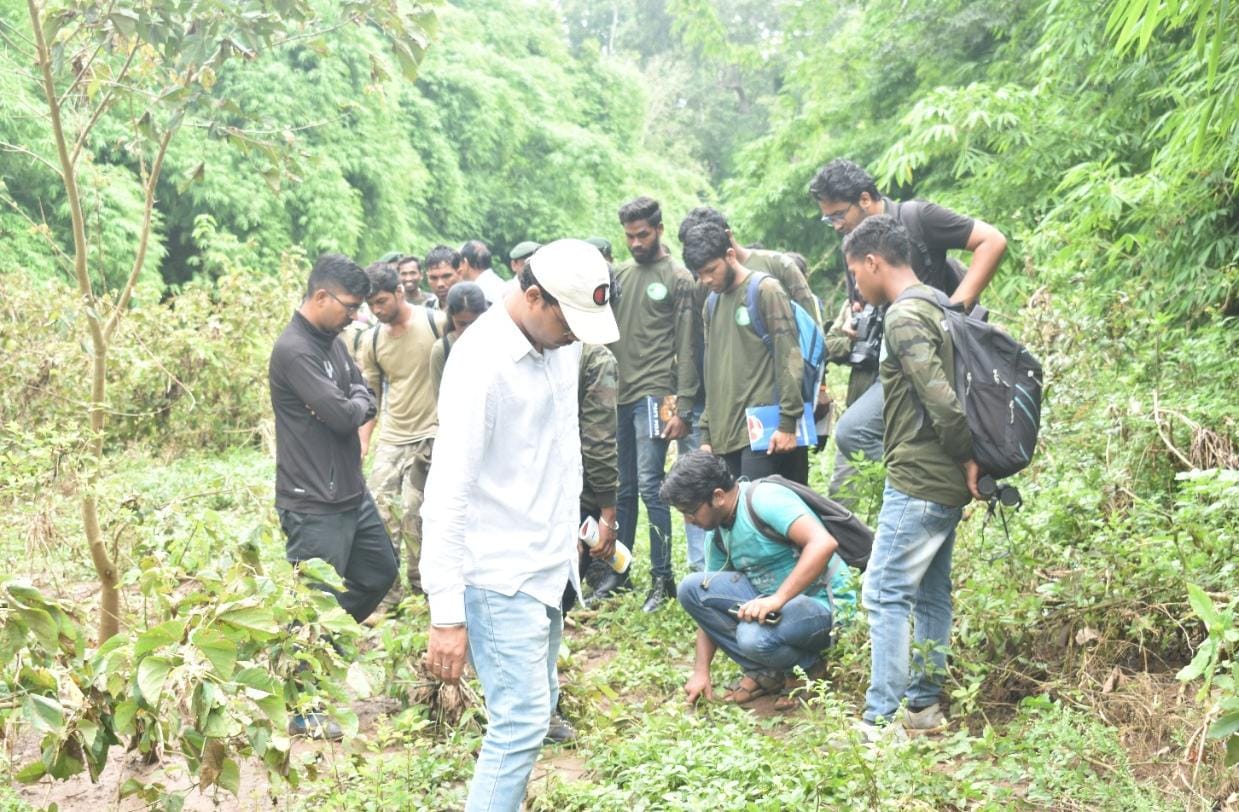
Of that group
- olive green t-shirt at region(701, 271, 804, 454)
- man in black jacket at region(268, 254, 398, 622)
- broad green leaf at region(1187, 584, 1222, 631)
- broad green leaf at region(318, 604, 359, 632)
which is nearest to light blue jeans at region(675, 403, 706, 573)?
olive green t-shirt at region(701, 271, 804, 454)

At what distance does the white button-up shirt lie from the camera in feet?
11.6

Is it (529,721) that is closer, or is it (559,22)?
(529,721)

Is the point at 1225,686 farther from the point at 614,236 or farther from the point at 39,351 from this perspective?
the point at 614,236

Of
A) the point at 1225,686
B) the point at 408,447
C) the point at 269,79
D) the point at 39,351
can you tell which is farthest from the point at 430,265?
the point at 269,79

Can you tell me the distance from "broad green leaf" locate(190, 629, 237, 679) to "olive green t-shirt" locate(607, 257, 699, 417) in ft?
12.4

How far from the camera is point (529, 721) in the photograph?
3605 mm

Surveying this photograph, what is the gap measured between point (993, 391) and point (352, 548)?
2929 mm

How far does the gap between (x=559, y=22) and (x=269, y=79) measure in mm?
15747

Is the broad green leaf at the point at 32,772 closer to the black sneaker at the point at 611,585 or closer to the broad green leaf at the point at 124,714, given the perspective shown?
the broad green leaf at the point at 124,714

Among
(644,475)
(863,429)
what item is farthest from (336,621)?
(644,475)

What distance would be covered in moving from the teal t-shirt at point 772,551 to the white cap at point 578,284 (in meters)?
1.94

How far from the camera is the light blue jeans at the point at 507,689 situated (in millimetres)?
3568

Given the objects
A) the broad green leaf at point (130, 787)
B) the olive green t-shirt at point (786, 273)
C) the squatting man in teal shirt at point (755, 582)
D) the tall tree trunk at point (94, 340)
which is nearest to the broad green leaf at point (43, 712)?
the broad green leaf at point (130, 787)

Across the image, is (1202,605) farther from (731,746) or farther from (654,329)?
(654,329)
